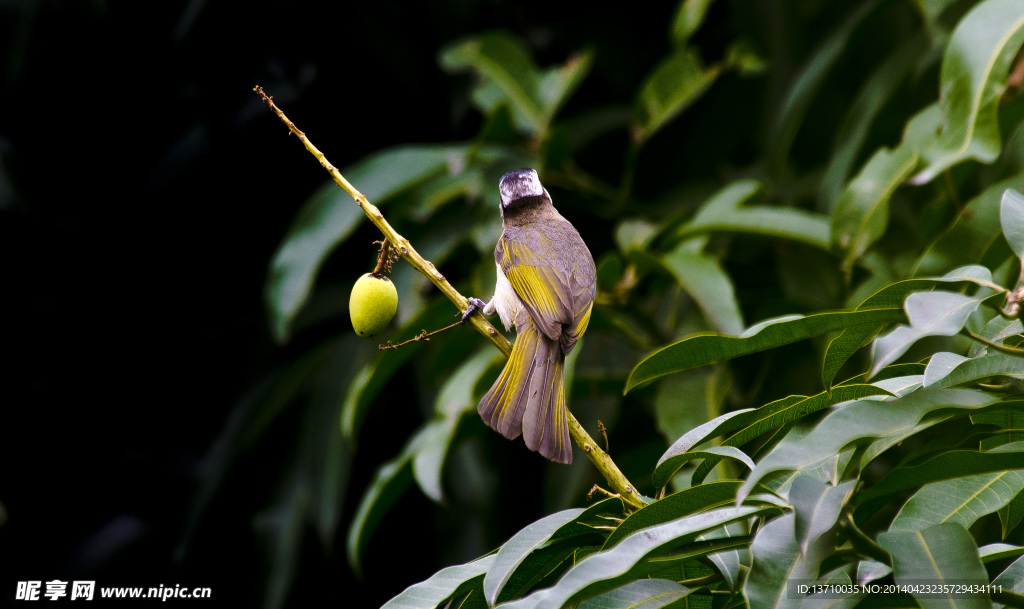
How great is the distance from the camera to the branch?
108cm

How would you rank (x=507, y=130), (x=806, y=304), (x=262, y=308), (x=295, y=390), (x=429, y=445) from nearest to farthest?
(x=429, y=445) < (x=806, y=304) < (x=507, y=130) < (x=295, y=390) < (x=262, y=308)

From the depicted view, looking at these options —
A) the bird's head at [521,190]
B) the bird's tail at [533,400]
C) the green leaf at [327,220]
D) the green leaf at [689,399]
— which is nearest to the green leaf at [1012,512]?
the bird's tail at [533,400]

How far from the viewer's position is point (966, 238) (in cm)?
197

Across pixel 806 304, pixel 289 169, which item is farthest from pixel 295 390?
pixel 806 304

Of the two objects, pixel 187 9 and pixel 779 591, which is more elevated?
pixel 187 9

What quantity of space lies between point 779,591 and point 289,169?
3.17m

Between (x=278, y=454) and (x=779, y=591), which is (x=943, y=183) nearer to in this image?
→ (x=779, y=591)

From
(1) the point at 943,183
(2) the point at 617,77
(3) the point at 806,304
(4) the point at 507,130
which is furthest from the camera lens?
(2) the point at 617,77

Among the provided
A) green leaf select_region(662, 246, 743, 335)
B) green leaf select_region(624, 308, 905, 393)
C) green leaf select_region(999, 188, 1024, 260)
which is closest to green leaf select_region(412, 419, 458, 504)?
green leaf select_region(662, 246, 743, 335)

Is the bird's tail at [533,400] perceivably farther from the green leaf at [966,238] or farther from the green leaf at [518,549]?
the green leaf at [966,238]

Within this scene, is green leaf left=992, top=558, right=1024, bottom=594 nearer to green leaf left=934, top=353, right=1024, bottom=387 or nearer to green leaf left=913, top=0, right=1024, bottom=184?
green leaf left=934, top=353, right=1024, bottom=387

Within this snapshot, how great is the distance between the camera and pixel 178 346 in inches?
138

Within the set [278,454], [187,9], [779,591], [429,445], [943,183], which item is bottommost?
[779,591]

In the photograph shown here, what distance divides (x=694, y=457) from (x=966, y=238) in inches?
50.2
